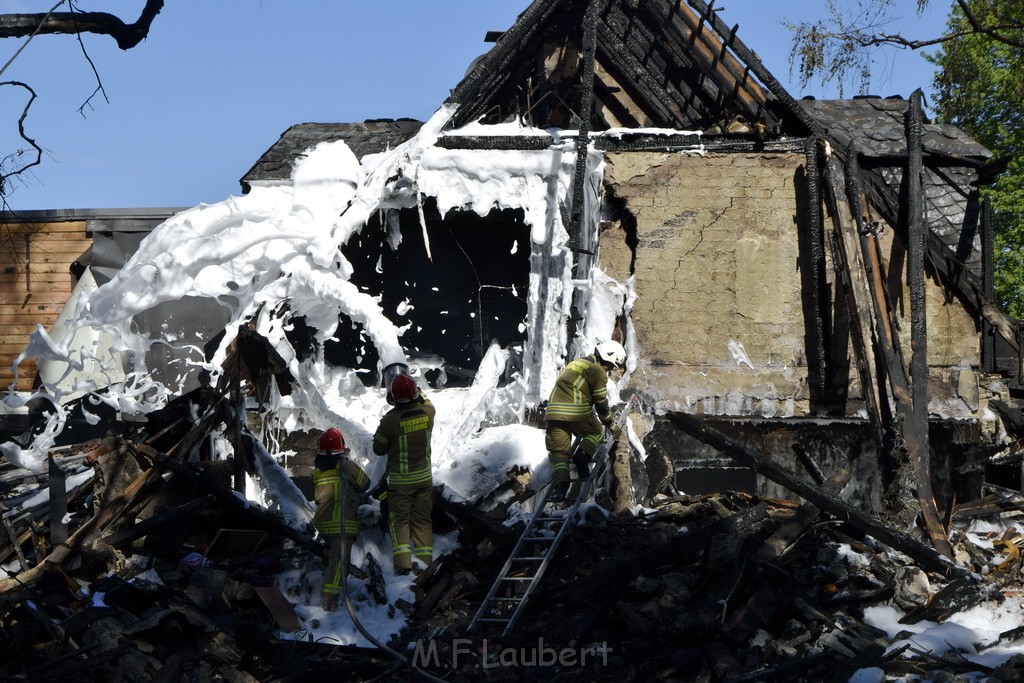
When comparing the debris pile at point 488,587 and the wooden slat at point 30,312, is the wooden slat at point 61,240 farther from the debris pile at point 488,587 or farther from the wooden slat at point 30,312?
the debris pile at point 488,587

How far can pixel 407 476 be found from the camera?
308 inches

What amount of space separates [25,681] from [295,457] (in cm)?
526

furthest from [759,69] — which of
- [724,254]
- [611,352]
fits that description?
[611,352]

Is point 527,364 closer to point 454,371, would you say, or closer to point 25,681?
point 454,371

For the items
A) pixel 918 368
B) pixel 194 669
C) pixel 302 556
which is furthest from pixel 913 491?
pixel 194 669

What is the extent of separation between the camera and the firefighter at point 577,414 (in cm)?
867

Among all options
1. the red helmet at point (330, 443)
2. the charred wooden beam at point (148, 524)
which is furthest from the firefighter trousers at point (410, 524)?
the charred wooden beam at point (148, 524)

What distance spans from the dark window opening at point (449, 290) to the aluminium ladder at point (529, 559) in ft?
12.7

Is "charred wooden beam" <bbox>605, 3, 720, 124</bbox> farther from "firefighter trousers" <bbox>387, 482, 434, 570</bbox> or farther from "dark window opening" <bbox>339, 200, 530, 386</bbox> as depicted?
"firefighter trousers" <bbox>387, 482, 434, 570</bbox>

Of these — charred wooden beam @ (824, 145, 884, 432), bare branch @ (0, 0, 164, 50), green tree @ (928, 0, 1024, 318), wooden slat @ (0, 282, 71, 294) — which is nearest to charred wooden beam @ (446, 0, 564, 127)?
charred wooden beam @ (824, 145, 884, 432)

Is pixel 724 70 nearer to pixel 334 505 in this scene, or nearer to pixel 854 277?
pixel 854 277

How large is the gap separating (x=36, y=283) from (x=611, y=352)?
9366 millimetres

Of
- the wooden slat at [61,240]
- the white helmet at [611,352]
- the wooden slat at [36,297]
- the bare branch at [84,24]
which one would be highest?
the bare branch at [84,24]

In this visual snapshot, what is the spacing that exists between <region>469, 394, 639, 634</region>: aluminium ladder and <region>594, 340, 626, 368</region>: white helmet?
5.35 ft
